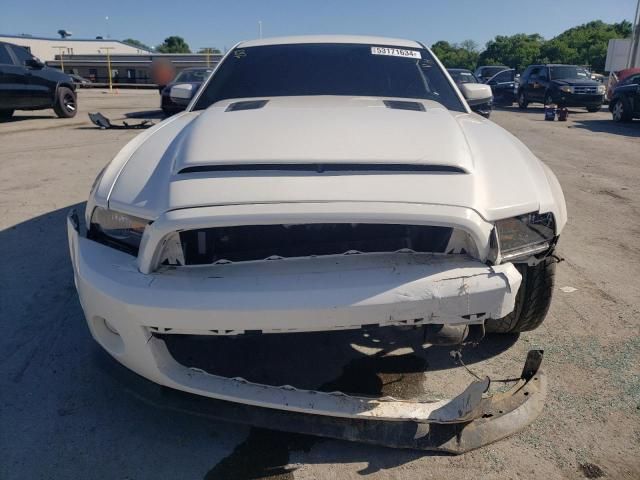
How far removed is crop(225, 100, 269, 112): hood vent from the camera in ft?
9.32

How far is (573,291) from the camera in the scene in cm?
338

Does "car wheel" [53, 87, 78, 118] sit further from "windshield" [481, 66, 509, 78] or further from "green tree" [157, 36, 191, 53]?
"green tree" [157, 36, 191, 53]

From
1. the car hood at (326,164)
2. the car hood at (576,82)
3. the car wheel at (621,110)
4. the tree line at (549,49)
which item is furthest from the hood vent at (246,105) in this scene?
the tree line at (549,49)

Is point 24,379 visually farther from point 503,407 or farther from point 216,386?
point 503,407

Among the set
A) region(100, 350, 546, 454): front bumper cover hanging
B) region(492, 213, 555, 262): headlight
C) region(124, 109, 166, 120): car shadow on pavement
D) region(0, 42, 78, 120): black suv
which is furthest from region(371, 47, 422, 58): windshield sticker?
region(124, 109, 166, 120): car shadow on pavement

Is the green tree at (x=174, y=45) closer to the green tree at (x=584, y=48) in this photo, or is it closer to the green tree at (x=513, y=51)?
the green tree at (x=513, y=51)

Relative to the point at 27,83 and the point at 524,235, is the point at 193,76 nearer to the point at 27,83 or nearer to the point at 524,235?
the point at 27,83

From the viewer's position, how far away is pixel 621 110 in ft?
44.1

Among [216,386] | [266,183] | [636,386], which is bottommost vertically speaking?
[636,386]

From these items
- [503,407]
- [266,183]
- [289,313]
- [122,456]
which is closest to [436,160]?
[266,183]

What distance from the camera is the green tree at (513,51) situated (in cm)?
5762

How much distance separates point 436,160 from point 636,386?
1415 mm

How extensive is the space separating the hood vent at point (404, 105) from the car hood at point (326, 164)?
20 centimetres

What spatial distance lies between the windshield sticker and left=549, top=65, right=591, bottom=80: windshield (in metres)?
15.8
